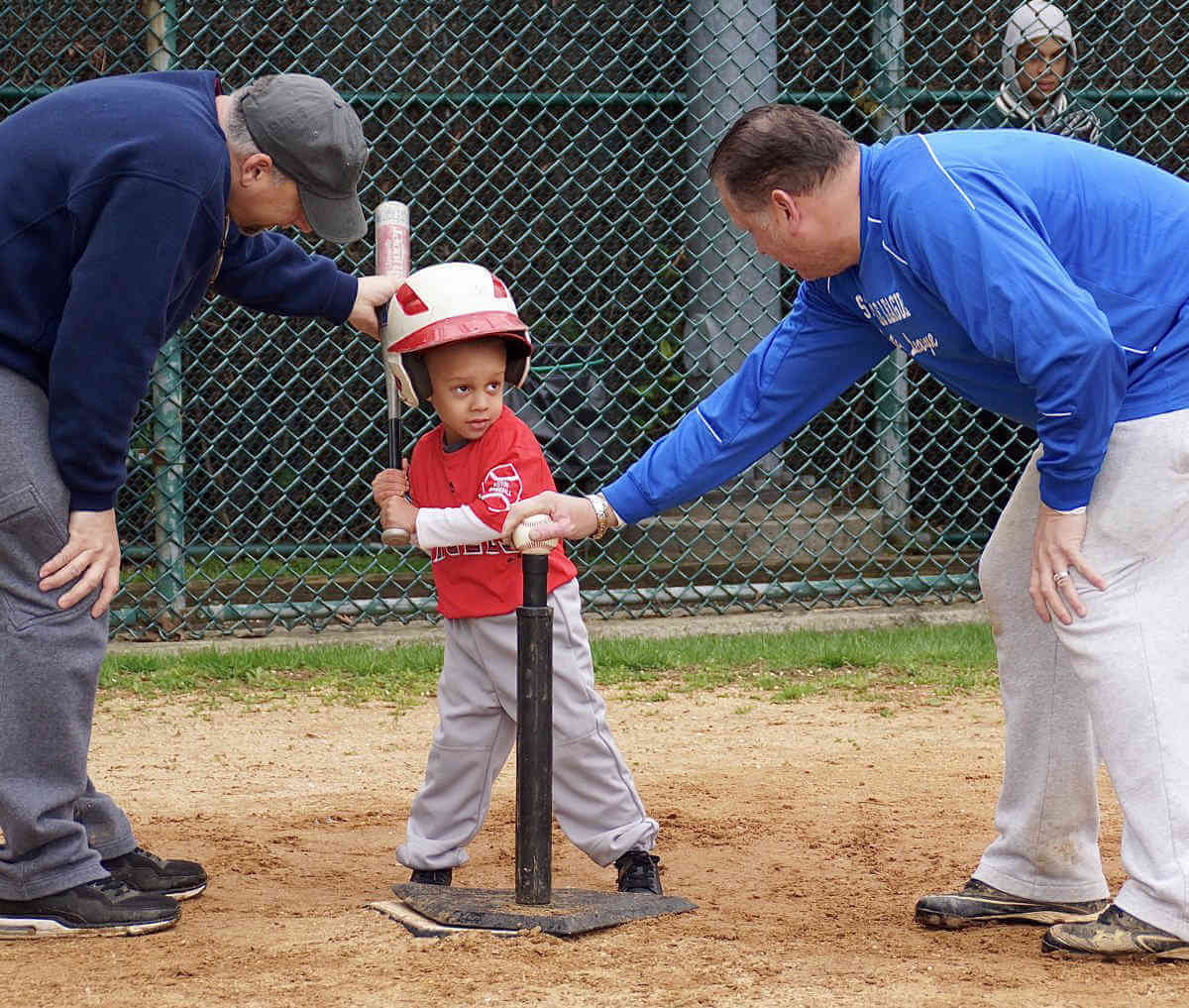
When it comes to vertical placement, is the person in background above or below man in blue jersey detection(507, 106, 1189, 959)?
above

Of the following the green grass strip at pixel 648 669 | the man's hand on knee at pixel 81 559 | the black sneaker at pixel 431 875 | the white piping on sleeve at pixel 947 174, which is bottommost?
the green grass strip at pixel 648 669

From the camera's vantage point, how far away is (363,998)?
280cm

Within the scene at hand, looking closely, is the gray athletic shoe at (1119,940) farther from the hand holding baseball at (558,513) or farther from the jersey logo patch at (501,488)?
the jersey logo patch at (501,488)

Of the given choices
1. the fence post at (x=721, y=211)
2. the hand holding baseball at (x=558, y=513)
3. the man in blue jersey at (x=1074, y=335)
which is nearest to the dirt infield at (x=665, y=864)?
the man in blue jersey at (x=1074, y=335)

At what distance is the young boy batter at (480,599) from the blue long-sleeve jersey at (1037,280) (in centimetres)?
79

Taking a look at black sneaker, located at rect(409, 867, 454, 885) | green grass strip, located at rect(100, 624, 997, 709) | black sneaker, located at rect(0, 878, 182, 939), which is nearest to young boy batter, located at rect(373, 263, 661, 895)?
black sneaker, located at rect(409, 867, 454, 885)

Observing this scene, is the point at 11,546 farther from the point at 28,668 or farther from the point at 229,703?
the point at 229,703

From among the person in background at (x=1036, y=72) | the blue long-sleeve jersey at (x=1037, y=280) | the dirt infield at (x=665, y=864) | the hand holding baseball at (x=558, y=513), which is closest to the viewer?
the blue long-sleeve jersey at (x=1037, y=280)

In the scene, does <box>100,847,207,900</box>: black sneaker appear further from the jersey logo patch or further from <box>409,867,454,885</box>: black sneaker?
the jersey logo patch

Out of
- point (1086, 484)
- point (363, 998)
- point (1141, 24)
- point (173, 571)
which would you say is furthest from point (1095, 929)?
point (1141, 24)

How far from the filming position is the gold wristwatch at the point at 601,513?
11.3ft

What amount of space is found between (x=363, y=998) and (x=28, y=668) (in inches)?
38.3

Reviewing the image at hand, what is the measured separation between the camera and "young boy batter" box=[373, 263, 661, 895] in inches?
135

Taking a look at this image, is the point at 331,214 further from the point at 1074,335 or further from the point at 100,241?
the point at 1074,335
